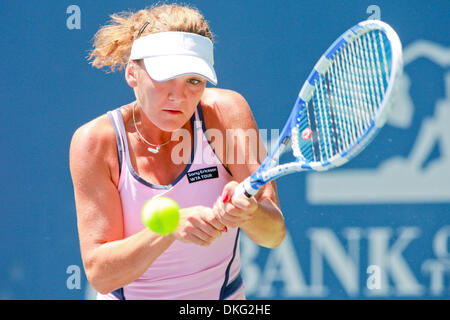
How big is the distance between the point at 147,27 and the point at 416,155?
1694 millimetres

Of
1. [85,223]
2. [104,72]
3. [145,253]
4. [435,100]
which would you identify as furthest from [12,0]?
[435,100]

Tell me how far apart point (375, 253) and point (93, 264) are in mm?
1646

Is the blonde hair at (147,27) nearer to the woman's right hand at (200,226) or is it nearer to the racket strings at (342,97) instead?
the racket strings at (342,97)

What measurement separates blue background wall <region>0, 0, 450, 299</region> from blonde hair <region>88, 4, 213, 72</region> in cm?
107

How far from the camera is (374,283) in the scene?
9.96ft

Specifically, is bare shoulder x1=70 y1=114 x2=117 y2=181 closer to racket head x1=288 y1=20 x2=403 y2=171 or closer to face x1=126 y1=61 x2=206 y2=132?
face x1=126 y1=61 x2=206 y2=132

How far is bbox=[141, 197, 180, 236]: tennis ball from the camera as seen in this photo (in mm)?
1553

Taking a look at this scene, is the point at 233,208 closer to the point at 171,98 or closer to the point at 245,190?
the point at 245,190

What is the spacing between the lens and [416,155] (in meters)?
3.01

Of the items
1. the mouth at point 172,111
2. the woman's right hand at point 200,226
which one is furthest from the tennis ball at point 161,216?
the mouth at point 172,111

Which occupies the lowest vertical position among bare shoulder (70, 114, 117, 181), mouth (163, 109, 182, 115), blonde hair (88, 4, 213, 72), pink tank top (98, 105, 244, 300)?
pink tank top (98, 105, 244, 300)

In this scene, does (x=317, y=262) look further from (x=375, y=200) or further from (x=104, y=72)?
(x=104, y=72)

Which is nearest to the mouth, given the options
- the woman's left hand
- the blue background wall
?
the woman's left hand

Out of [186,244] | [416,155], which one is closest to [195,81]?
[186,244]
